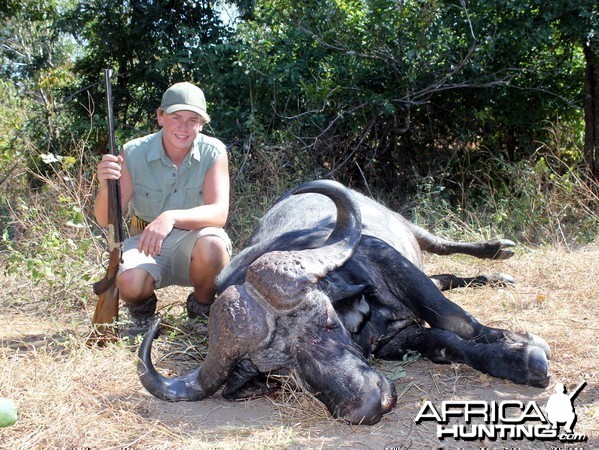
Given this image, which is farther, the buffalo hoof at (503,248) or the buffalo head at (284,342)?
the buffalo hoof at (503,248)

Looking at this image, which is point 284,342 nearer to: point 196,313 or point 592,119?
point 196,313

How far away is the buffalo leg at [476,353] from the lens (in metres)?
3.21

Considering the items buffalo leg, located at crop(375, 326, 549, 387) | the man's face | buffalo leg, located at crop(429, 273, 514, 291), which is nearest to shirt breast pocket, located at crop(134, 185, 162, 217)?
the man's face

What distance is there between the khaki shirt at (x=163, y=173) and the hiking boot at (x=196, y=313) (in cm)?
65

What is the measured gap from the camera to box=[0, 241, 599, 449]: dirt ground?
2.85 m

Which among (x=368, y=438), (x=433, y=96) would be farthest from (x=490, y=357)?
(x=433, y=96)

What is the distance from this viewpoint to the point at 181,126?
425 cm

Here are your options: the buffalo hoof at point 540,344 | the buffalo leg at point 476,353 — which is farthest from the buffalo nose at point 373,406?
the buffalo hoof at point 540,344

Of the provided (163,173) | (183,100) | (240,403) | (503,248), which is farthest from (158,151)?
(503,248)

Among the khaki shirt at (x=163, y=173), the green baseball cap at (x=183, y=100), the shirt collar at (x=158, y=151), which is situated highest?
the green baseball cap at (x=183, y=100)

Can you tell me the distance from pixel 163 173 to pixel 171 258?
57cm

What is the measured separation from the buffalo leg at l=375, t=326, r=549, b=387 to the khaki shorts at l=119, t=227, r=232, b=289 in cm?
130

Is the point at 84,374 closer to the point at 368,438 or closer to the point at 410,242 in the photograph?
the point at 368,438

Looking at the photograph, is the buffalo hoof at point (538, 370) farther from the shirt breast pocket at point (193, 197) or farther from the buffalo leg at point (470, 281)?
the shirt breast pocket at point (193, 197)
